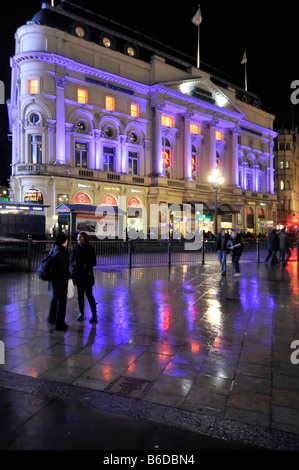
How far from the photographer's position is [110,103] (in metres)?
33.8

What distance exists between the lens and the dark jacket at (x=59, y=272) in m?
5.86

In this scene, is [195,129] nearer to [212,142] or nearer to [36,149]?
[212,142]

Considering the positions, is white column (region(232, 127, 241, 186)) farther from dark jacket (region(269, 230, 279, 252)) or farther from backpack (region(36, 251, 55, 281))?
backpack (region(36, 251, 55, 281))

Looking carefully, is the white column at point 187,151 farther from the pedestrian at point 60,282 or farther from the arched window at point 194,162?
the pedestrian at point 60,282

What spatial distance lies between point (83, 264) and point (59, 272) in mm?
644

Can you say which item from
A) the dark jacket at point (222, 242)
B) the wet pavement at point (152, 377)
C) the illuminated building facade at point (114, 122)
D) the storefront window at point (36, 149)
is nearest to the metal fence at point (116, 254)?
the dark jacket at point (222, 242)

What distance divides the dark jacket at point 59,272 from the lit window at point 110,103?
101 feet

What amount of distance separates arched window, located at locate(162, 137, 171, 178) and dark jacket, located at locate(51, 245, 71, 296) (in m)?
33.3

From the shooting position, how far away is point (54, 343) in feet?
17.1

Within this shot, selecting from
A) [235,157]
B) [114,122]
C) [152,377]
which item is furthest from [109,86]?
[152,377]

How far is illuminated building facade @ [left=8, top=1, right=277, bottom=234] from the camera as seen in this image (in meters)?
29.1

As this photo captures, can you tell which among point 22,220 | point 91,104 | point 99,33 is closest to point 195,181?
point 91,104
